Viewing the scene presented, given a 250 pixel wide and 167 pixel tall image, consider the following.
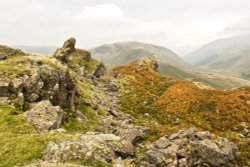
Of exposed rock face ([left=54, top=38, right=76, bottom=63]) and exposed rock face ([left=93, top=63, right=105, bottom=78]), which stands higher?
exposed rock face ([left=54, top=38, right=76, bottom=63])

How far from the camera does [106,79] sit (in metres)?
66.1

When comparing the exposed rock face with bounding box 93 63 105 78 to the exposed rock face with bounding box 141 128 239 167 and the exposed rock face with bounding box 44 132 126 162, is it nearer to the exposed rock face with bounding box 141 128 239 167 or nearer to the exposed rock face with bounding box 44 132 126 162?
the exposed rock face with bounding box 141 128 239 167

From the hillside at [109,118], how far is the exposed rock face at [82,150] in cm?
7

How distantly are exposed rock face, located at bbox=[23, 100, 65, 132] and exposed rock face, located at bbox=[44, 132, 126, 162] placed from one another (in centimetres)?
614

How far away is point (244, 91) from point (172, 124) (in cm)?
1602

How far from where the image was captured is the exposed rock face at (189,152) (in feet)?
89.6

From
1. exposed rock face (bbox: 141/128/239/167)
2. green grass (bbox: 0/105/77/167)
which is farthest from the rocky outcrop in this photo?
green grass (bbox: 0/105/77/167)

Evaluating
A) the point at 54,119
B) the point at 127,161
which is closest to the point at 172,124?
the point at 54,119

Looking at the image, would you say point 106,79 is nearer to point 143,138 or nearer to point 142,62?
point 142,62

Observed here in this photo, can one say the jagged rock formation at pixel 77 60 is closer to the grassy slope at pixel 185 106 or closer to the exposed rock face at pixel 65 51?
the exposed rock face at pixel 65 51

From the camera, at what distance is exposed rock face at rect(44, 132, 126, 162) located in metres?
23.3

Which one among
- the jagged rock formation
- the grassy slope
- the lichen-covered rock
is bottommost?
the grassy slope

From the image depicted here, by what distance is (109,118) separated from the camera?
43.4m

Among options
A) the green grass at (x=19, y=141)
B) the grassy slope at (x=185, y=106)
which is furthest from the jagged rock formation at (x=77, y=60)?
the green grass at (x=19, y=141)
